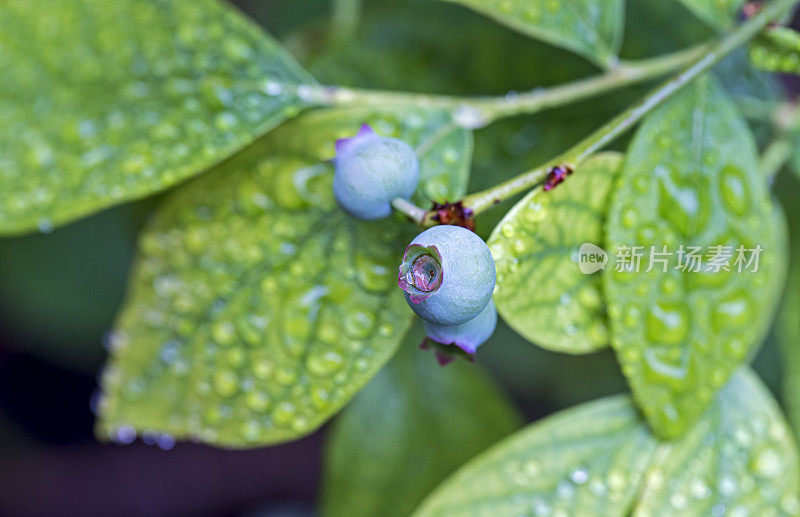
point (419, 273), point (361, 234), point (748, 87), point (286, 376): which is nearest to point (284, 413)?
point (286, 376)

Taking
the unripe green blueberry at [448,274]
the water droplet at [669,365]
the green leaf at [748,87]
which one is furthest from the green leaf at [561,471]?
the green leaf at [748,87]

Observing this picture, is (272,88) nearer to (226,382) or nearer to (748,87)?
(226,382)

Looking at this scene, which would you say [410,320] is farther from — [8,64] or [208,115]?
[8,64]

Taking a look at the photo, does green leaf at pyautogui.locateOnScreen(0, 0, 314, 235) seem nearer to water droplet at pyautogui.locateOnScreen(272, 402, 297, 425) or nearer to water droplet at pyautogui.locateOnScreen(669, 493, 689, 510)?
water droplet at pyautogui.locateOnScreen(272, 402, 297, 425)

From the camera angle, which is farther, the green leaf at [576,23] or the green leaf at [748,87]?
the green leaf at [748,87]

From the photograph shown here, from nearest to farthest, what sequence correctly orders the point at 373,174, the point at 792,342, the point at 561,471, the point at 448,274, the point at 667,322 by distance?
the point at 448,274 → the point at 373,174 → the point at 667,322 → the point at 561,471 → the point at 792,342

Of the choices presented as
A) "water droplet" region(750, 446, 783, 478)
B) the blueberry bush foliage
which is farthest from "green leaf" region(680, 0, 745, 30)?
"water droplet" region(750, 446, 783, 478)

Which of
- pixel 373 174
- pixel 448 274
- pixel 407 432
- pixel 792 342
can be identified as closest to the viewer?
pixel 448 274

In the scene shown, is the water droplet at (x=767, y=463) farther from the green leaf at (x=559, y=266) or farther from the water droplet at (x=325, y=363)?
the water droplet at (x=325, y=363)
